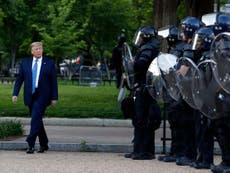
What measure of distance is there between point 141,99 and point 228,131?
261 cm

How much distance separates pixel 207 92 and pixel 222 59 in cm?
77

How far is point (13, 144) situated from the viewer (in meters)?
13.1

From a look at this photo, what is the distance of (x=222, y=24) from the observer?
31.9ft

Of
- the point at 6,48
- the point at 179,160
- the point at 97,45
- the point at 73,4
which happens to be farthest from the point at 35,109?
the point at 6,48

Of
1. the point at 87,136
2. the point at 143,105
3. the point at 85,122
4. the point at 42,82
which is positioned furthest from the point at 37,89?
the point at 85,122

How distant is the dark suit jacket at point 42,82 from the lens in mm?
12555

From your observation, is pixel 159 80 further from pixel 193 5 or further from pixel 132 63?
pixel 193 5

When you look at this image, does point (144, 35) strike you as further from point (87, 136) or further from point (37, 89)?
point (87, 136)

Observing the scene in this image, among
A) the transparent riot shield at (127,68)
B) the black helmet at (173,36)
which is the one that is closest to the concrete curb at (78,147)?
the transparent riot shield at (127,68)

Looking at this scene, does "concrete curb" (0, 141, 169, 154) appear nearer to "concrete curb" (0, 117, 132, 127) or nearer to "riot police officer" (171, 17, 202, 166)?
Answer: "riot police officer" (171, 17, 202, 166)

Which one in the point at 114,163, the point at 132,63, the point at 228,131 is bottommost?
the point at 114,163

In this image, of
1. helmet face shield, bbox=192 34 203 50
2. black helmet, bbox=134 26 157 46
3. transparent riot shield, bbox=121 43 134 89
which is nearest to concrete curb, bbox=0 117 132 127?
transparent riot shield, bbox=121 43 134 89

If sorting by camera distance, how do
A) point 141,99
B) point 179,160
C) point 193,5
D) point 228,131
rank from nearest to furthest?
point 228,131
point 179,160
point 141,99
point 193,5

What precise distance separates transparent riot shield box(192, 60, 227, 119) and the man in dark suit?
3.71 metres
